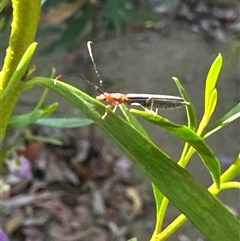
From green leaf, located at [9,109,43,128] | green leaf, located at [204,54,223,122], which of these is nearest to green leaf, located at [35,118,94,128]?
green leaf, located at [9,109,43,128]

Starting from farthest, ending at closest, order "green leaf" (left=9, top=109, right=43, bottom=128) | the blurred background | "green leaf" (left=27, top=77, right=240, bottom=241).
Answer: the blurred background, "green leaf" (left=9, top=109, right=43, bottom=128), "green leaf" (left=27, top=77, right=240, bottom=241)

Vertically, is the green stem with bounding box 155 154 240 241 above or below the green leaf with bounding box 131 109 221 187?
below

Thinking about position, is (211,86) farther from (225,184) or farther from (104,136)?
(104,136)

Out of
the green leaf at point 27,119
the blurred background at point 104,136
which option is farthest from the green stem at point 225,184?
the blurred background at point 104,136

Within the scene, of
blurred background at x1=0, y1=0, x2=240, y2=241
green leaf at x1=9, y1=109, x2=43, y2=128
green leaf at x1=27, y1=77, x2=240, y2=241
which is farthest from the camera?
blurred background at x1=0, y1=0, x2=240, y2=241

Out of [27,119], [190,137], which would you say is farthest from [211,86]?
[27,119]

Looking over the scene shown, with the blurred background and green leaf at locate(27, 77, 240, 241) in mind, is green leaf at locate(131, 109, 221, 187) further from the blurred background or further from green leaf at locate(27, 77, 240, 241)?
the blurred background
